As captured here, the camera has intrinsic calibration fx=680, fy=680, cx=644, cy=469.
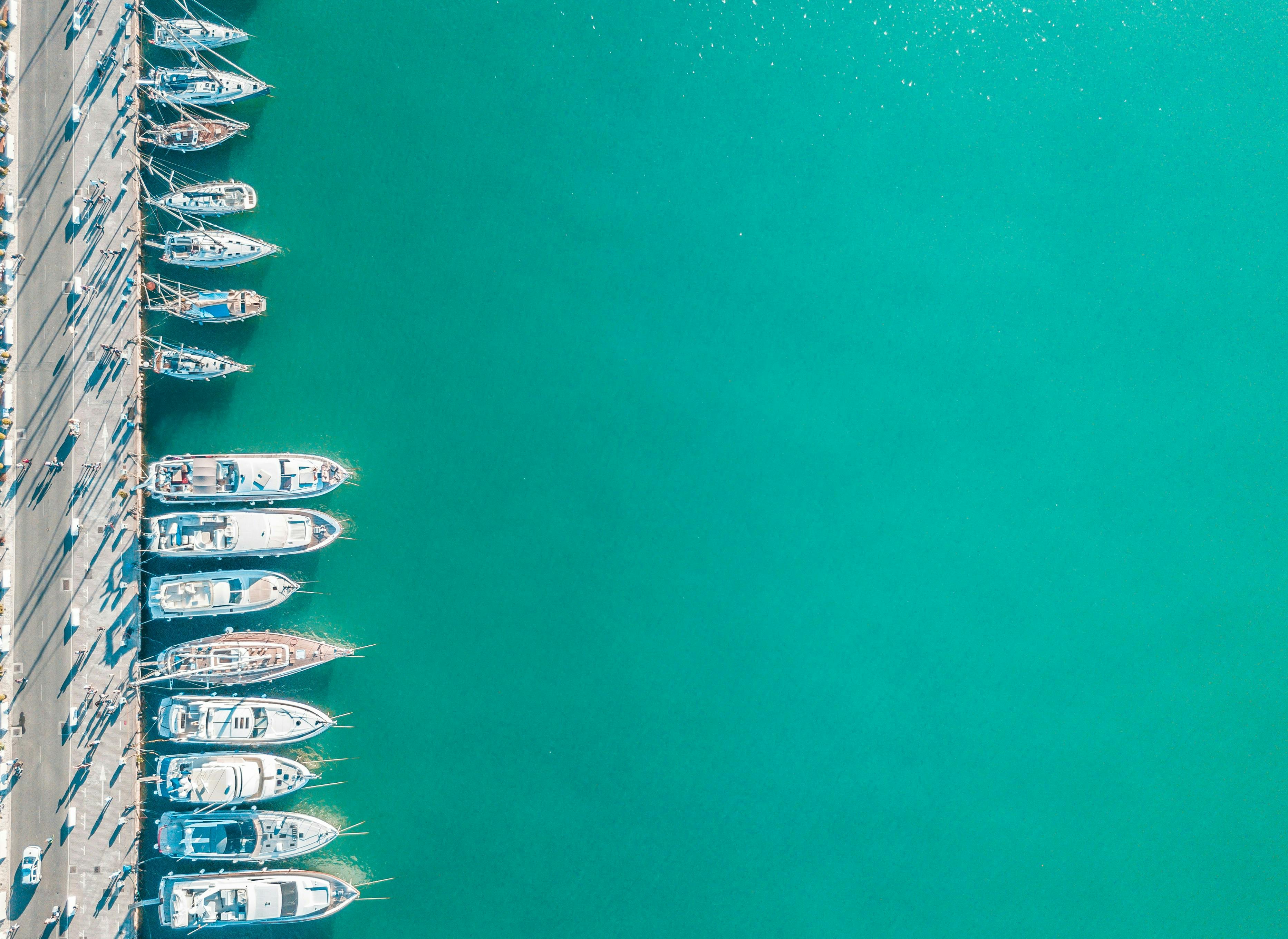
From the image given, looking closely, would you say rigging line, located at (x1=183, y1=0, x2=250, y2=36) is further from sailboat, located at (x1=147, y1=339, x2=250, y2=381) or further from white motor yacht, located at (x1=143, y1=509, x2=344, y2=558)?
white motor yacht, located at (x1=143, y1=509, x2=344, y2=558)

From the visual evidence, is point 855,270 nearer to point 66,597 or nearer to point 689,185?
point 689,185

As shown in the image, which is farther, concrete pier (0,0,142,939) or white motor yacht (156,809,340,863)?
concrete pier (0,0,142,939)

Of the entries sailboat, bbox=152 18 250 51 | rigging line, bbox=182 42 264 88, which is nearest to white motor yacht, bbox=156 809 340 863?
rigging line, bbox=182 42 264 88

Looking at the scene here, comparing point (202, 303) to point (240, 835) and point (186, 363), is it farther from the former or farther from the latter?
point (240, 835)

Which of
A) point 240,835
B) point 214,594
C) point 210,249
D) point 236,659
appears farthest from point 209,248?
point 240,835

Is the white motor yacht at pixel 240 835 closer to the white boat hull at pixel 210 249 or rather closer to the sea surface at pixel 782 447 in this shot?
the sea surface at pixel 782 447

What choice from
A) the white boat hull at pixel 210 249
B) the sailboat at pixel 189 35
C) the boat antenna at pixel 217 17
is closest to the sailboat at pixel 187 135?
the sailboat at pixel 189 35
